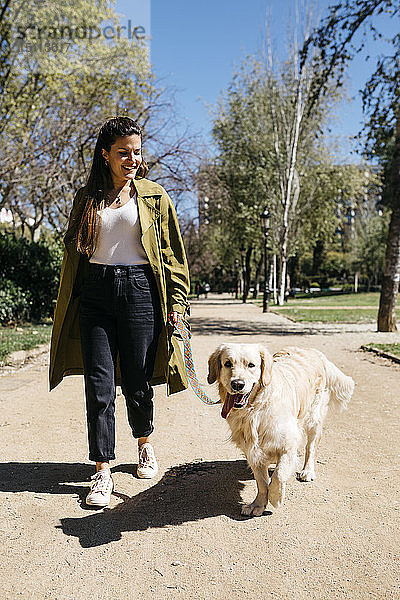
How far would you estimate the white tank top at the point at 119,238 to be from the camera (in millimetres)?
3971

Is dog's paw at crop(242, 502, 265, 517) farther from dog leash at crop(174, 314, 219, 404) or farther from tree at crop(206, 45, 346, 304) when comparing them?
tree at crop(206, 45, 346, 304)

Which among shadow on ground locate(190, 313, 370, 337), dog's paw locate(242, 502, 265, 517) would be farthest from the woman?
shadow on ground locate(190, 313, 370, 337)

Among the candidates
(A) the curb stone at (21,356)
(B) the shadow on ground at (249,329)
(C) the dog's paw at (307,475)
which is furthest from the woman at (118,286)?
(B) the shadow on ground at (249,329)

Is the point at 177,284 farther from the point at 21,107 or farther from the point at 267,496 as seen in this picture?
the point at 21,107

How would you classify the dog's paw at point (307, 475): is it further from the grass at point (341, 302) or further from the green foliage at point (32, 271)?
the grass at point (341, 302)

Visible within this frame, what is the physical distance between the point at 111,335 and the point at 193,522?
4.39ft

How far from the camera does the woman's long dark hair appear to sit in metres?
3.92

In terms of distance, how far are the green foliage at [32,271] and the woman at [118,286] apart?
12.8 meters

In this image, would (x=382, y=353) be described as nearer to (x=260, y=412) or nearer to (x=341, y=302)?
(x=260, y=412)

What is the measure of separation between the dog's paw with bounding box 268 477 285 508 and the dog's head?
0.50 metres

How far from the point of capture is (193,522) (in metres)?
3.56

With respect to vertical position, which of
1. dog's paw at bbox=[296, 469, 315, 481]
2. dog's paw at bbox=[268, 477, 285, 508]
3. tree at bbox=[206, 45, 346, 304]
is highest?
tree at bbox=[206, 45, 346, 304]

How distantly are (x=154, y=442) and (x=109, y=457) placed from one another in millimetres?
1422

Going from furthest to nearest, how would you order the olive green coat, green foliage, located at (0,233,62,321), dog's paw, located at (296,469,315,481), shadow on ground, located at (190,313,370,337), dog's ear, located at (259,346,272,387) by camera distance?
green foliage, located at (0,233,62,321)
shadow on ground, located at (190,313,370,337)
dog's paw, located at (296,469,315,481)
the olive green coat
dog's ear, located at (259,346,272,387)
